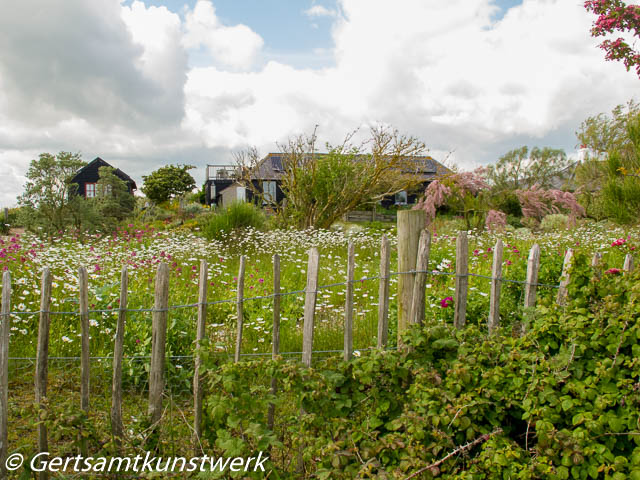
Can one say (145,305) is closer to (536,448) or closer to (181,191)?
(536,448)

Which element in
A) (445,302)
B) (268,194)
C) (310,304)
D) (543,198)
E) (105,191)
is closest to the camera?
(310,304)

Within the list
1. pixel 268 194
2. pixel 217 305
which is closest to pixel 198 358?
pixel 217 305

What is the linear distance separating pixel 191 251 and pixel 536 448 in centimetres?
741

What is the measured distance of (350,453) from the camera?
6.58ft

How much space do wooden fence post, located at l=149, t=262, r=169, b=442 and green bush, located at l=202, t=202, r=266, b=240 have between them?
28.0ft

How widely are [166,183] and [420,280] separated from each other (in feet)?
150

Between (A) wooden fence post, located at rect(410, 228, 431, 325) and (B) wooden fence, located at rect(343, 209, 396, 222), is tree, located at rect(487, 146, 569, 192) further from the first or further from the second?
(A) wooden fence post, located at rect(410, 228, 431, 325)

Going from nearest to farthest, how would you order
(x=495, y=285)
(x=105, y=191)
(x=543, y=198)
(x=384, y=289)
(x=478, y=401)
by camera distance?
1. (x=478, y=401)
2. (x=384, y=289)
3. (x=495, y=285)
4. (x=543, y=198)
5. (x=105, y=191)

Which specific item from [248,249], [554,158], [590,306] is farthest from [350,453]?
[554,158]

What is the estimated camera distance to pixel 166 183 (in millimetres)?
44969

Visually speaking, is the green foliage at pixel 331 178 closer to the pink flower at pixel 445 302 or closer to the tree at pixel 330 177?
the tree at pixel 330 177

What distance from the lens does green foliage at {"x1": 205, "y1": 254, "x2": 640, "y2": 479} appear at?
1957mm

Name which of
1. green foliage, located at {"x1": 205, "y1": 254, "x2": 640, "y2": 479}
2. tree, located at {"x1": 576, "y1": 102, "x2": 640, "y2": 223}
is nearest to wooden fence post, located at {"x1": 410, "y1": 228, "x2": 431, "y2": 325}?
green foliage, located at {"x1": 205, "y1": 254, "x2": 640, "y2": 479}

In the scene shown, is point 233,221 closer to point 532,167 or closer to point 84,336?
point 84,336
